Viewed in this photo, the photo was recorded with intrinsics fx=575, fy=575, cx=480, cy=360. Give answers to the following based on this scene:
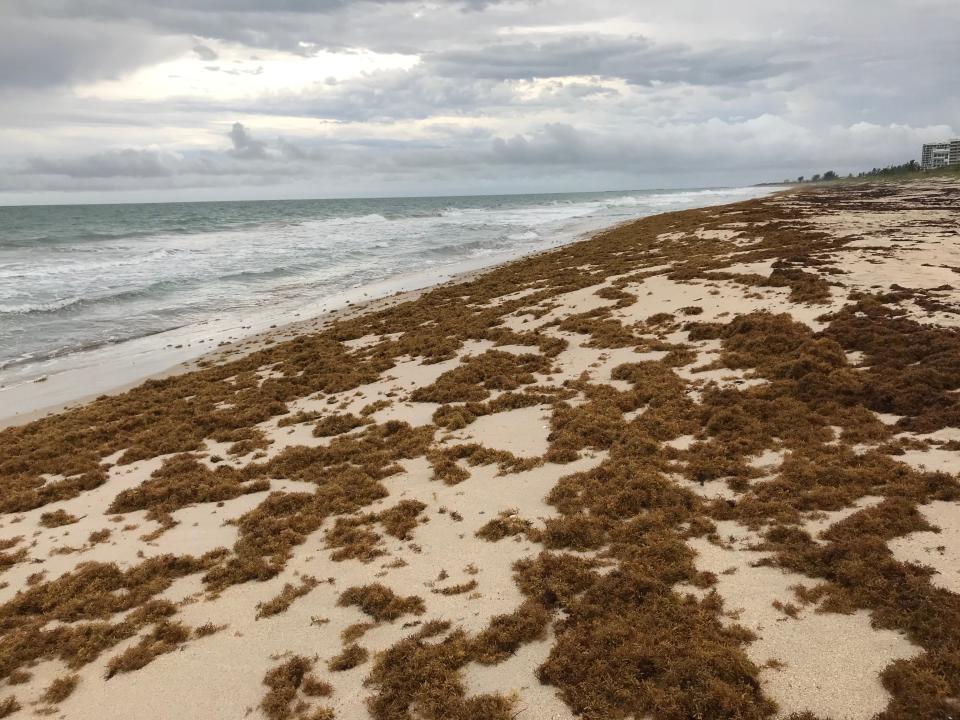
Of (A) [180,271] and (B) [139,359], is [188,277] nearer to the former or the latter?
(A) [180,271]

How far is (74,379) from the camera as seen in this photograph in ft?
56.9

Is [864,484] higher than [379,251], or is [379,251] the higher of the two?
[379,251]

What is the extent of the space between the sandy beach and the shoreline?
2.01m

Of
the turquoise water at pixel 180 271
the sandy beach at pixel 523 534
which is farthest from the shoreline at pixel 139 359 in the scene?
the sandy beach at pixel 523 534

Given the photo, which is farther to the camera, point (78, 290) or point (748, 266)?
point (78, 290)

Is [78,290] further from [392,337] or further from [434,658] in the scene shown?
[434,658]

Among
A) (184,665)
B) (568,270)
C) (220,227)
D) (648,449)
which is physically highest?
(220,227)

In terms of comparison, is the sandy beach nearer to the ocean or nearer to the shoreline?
the shoreline

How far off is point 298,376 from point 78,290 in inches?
1011

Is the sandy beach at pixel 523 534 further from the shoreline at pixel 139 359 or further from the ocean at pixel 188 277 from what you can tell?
the ocean at pixel 188 277

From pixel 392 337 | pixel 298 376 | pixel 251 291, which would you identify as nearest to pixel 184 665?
pixel 298 376

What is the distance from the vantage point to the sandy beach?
4859mm

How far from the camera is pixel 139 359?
19312 mm

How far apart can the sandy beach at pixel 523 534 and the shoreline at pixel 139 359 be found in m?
2.01
